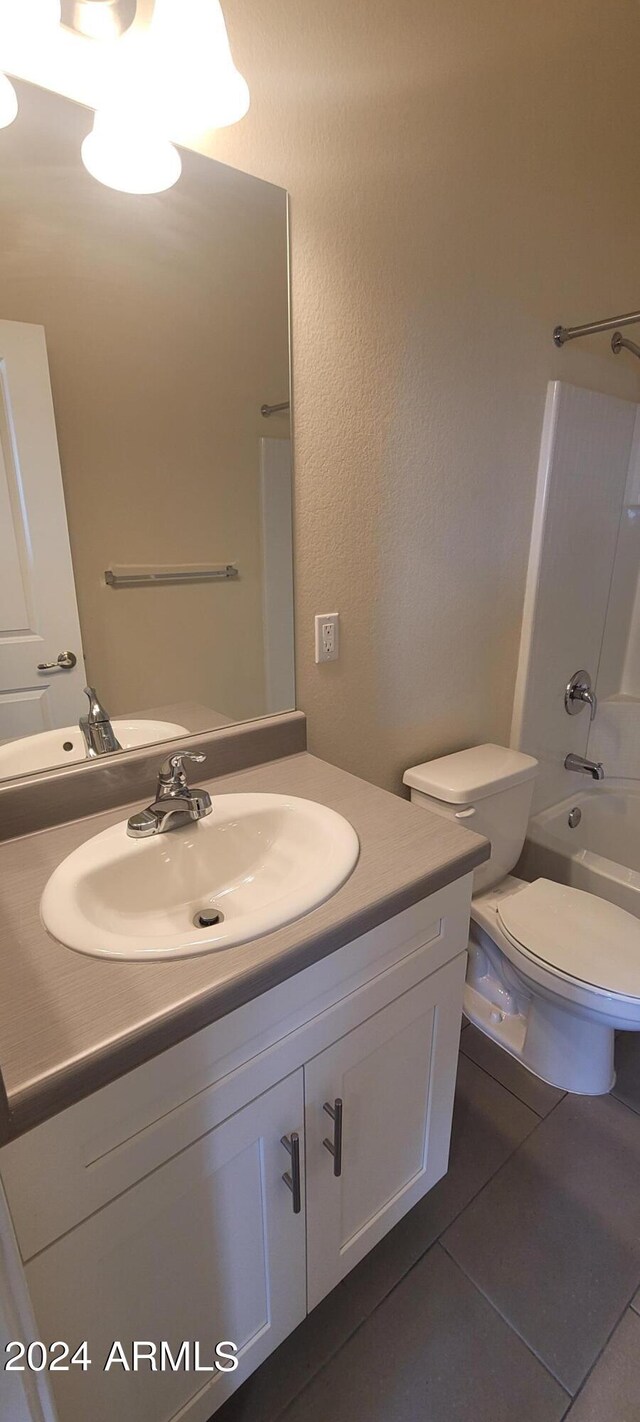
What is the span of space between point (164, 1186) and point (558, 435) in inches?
74.7

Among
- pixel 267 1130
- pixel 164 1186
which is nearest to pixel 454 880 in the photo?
pixel 267 1130

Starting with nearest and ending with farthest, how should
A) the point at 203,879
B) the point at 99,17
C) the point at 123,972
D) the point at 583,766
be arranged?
the point at 123,972
the point at 99,17
the point at 203,879
the point at 583,766

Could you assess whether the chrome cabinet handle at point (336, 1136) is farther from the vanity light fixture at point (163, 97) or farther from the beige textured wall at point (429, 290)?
the vanity light fixture at point (163, 97)

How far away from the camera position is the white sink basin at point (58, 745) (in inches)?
39.5

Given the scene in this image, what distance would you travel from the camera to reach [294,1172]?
848 millimetres

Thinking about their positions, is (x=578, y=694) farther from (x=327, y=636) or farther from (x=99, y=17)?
(x=99, y=17)

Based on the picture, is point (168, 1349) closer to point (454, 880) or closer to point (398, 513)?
point (454, 880)

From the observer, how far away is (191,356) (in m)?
1.08

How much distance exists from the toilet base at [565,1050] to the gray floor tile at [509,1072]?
0.02m

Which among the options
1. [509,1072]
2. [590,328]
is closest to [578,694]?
[590,328]

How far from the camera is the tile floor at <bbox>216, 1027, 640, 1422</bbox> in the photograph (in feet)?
3.27

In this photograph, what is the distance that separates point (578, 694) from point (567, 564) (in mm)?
453

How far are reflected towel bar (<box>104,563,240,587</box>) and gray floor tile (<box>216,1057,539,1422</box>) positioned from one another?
1345 millimetres

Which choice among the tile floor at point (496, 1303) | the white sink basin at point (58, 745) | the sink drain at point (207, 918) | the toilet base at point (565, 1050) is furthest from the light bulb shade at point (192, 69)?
the tile floor at point (496, 1303)
